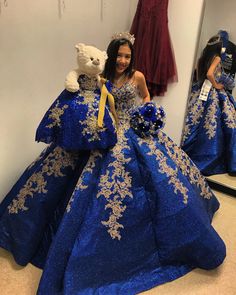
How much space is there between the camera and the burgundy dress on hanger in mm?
1724

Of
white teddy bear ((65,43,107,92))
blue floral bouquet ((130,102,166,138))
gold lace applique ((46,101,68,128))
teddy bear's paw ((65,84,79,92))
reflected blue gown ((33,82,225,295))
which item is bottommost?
reflected blue gown ((33,82,225,295))

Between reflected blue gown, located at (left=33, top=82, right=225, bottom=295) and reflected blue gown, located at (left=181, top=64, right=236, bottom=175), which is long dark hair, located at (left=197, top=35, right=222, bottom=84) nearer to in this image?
reflected blue gown, located at (left=181, top=64, right=236, bottom=175)

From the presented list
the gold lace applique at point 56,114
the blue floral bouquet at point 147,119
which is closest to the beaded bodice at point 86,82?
the gold lace applique at point 56,114

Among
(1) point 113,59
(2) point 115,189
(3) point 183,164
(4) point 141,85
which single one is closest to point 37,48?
(1) point 113,59

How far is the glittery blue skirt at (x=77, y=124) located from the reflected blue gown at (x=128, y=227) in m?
0.10

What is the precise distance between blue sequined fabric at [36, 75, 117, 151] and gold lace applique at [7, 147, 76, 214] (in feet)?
0.42

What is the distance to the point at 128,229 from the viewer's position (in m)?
1.16

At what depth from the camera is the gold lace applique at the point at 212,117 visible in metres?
1.80

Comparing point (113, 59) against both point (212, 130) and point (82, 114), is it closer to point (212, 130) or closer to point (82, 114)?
point (82, 114)

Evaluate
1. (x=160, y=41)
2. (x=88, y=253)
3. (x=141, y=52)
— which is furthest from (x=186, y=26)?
(x=88, y=253)

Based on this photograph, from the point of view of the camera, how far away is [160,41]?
5.71 ft

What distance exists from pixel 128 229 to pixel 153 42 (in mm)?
1154

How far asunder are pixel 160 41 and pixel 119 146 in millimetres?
881

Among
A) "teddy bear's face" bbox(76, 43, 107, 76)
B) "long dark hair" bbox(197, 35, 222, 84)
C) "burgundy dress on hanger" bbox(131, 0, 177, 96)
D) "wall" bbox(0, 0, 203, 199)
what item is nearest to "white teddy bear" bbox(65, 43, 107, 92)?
"teddy bear's face" bbox(76, 43, 107, 76)
